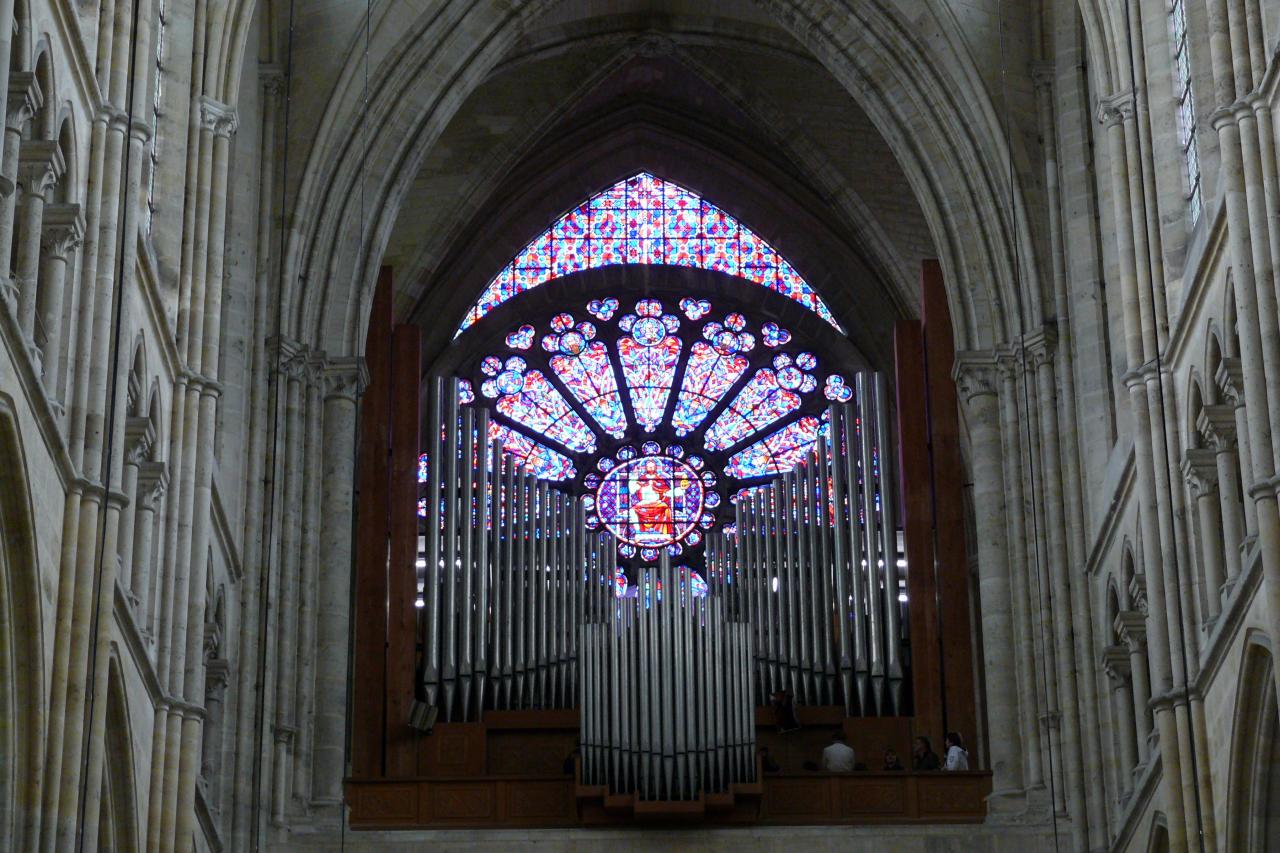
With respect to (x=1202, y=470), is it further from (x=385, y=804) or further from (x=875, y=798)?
(x=385, y=804)

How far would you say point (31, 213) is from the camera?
53.3 ft

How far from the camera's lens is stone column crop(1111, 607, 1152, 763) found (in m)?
21.8

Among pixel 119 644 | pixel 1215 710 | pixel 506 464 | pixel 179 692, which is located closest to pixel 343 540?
pixel 506 464

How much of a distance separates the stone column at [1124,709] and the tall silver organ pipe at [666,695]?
12.5 feet

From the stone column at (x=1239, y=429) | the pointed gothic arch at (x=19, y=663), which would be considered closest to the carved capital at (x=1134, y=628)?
the stone column at (x=1239, y=429)

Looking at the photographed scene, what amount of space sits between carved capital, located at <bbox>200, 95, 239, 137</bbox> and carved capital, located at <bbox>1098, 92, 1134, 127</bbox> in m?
7.28

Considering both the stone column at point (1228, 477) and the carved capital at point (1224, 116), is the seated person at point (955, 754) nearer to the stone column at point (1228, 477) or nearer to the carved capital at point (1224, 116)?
the stone column at point (1228, 477)

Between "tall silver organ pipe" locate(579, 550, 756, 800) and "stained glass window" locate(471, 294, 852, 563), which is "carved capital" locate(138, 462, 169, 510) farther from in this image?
"stained glass window" locate(471, 294, 852, 563)

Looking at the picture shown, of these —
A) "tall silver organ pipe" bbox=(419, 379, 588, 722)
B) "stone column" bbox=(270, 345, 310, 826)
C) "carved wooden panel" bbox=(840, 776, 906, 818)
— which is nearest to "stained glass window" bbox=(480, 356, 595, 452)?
"tall silver organ pipe" bbox=(419, 379, 588, 722)

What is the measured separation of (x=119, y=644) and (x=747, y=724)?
28.4 feet

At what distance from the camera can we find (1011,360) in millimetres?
25609

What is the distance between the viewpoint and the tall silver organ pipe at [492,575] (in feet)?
87.9

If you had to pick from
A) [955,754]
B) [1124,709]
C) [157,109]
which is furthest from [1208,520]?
[157,109]

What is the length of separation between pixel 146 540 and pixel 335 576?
6057 mm
